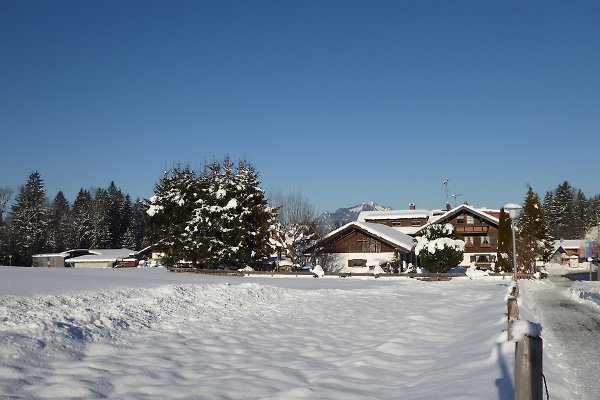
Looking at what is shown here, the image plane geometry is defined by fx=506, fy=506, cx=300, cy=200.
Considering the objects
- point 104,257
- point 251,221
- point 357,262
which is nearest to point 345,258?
point 357,262

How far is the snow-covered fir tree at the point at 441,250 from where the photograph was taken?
4128cm

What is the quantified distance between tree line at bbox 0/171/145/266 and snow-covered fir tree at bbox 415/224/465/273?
40.4 m

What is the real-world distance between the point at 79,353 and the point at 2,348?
1268mm

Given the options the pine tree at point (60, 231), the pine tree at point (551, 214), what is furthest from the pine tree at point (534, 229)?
the pine tree at point (60, 231)

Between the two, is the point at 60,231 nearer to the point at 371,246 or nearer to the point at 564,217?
the point at 371,246

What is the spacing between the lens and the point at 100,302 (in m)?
14.4

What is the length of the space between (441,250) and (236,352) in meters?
33.7

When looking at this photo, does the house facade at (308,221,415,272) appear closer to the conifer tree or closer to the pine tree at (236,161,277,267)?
the pine tree at (236,161,277,267)

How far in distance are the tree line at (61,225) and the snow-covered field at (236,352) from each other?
56272mm

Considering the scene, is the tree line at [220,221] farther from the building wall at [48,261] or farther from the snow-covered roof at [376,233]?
the building wall at [48,261]

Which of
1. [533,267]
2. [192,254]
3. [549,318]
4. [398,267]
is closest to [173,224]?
[192,254]

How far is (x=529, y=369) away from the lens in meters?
3.96

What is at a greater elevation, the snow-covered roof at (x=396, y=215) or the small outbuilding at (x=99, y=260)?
the snow-covered roof at (x=396, y=215)

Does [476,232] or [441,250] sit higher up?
[476,232]
